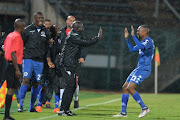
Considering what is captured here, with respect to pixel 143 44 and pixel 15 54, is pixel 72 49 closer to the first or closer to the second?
pixel 143 44

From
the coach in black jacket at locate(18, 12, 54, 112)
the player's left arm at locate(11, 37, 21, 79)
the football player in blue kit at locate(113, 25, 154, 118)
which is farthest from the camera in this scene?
the coach in black jacket at locate(18, 12, 54, 112)

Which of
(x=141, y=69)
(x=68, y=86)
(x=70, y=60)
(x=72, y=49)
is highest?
(x=72, y=49)

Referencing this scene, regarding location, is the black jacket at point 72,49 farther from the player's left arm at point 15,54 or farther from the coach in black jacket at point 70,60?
the player's left arm at point 15,54

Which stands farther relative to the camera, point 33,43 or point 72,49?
point 33,43

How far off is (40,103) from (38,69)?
1.02 metres

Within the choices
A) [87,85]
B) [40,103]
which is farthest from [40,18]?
[87,85]

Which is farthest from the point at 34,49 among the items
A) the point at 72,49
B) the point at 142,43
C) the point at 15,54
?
the point at 142,43

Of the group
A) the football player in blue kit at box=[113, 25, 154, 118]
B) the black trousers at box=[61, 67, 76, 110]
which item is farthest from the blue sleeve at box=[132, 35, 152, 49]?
the black trousers at box=[61, 67, 76, 110]

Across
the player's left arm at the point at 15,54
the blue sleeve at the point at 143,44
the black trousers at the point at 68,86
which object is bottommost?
the black trousers at the point at 68,86

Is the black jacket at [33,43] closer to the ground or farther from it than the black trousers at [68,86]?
farther from it

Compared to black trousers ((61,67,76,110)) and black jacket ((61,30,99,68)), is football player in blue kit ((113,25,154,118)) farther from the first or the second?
black trousers ((61,67,76,110))

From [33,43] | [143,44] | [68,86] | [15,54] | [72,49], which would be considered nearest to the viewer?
[15,54]

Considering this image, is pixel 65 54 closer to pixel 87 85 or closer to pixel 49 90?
pixel 49 90

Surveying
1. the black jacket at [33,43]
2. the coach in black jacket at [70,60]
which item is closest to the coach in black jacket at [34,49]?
the black jacket at [33,43]
